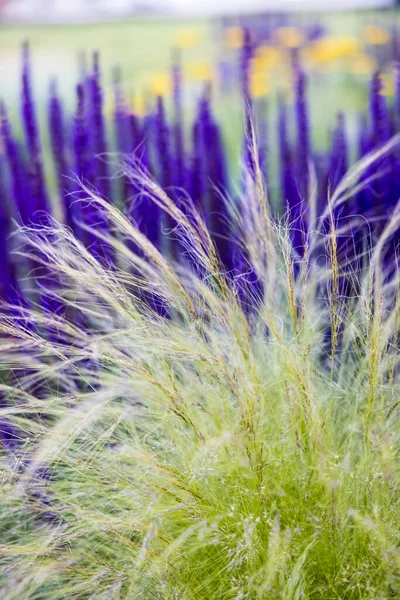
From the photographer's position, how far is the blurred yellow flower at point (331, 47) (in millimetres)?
Result: 2342

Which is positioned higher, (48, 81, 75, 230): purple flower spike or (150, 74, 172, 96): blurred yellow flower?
(150, 74, 172, 96): blurred yellow flower

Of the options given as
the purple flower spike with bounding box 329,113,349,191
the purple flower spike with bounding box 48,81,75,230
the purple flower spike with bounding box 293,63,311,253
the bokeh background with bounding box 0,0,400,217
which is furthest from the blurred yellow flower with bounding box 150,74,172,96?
the purple flower spike with bounding box 329,113,349,191

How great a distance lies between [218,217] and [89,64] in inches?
27.0

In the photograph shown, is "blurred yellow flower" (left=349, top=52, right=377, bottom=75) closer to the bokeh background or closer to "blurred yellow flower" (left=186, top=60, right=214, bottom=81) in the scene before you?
the bokeh background

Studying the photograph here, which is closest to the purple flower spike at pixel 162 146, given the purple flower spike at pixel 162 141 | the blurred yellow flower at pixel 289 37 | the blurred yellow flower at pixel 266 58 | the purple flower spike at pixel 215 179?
the purple flower spike at pixel 162 141

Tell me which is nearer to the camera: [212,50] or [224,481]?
[224,481]

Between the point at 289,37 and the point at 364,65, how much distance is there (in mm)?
287

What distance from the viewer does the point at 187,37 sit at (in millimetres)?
2316

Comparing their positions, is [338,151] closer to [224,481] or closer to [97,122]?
[97,122]

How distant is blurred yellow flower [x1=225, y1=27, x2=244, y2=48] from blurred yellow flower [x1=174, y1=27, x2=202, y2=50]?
0.10 metres

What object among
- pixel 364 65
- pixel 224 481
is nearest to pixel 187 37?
pixel 364 65

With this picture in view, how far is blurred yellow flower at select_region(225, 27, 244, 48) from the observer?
2.31 metres

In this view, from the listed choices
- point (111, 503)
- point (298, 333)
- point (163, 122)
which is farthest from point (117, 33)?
point (111, 503)

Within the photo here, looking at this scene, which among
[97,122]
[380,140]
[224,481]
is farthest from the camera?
[380,140]
